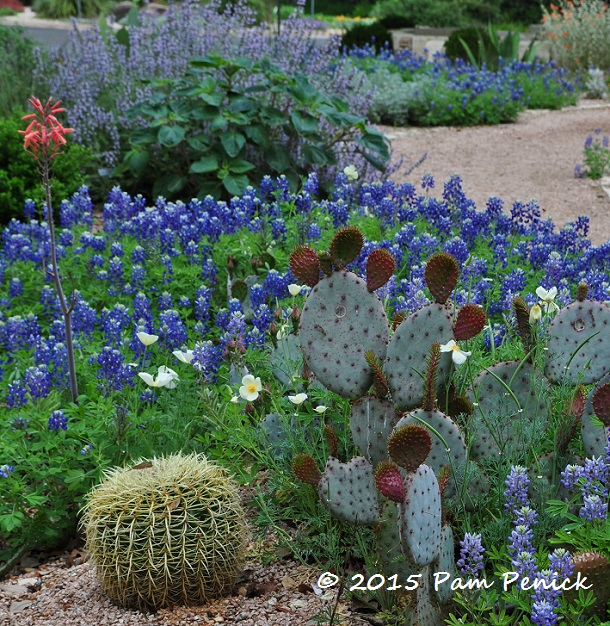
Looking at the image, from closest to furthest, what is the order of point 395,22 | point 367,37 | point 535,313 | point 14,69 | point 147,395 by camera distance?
point 535,313 → point 147,395 → point 14,69 → point 367,37 → point 395,22

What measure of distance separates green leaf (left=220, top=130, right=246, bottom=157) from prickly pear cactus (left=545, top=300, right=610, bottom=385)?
4.13m

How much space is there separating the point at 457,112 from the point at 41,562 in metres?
8.86

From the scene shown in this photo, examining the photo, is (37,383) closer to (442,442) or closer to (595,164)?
(442,442)

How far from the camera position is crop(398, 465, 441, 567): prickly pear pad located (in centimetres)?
231

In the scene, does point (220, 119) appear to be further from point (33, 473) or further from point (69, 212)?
point (33, 473)

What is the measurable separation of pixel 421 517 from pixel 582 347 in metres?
0.97

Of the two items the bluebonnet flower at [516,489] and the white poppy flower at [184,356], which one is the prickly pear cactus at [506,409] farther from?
the white poppy flower at [184,356]

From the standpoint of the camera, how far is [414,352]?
273 centimetres

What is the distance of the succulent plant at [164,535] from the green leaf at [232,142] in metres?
4.08

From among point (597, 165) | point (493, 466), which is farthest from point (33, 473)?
point (597, 165)

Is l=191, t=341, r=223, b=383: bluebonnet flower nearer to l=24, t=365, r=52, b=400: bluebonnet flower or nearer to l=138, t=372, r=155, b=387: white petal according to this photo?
l=138, t=372, r=155, b=387: white petal

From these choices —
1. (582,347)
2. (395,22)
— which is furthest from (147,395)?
(395,22)

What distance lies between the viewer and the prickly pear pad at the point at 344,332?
2.83 metres

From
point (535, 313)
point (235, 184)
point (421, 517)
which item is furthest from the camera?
point (235, 184)
